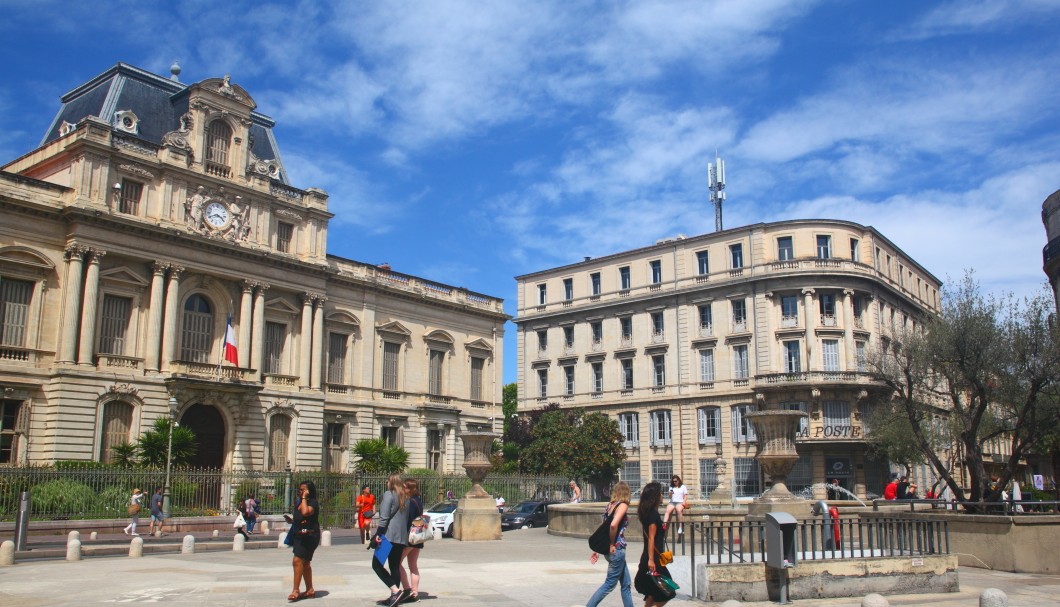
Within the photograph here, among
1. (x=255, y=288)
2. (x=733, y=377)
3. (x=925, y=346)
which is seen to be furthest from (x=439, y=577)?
(x=733, y=377)

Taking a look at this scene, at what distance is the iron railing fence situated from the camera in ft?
88.1

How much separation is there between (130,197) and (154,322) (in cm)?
497

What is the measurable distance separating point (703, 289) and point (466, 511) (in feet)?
105

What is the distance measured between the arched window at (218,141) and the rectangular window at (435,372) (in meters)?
15.4

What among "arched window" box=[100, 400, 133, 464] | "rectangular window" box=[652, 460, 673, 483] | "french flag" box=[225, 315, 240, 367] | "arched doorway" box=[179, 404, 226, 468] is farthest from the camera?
"rectangular window" box=[652, 460, 673, 483]

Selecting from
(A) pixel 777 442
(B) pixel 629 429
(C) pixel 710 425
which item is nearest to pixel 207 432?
(A) pixel 777 442

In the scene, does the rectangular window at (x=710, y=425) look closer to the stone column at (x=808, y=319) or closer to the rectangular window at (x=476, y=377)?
the stone column at (x=808, y=319)

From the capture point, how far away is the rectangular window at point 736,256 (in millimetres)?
52656

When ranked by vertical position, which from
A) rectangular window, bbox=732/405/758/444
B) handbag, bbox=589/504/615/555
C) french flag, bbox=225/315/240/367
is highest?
french flag, bbox=225/315/240/367

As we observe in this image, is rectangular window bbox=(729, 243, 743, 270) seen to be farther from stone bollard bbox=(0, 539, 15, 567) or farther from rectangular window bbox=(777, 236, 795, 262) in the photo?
stone bollard bbox=(0, 539, 15, 567)

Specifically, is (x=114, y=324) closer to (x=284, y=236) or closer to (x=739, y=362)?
(x=284, y=236)

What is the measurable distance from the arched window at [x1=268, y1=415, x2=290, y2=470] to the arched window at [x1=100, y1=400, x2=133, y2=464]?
641 centimetres

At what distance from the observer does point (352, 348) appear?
43.9 m

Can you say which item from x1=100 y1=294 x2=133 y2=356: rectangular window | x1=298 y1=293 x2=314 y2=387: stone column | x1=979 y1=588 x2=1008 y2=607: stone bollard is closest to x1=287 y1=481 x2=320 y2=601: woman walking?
x1=979 y1=588 x2=1008 y2=607: stone bollard
